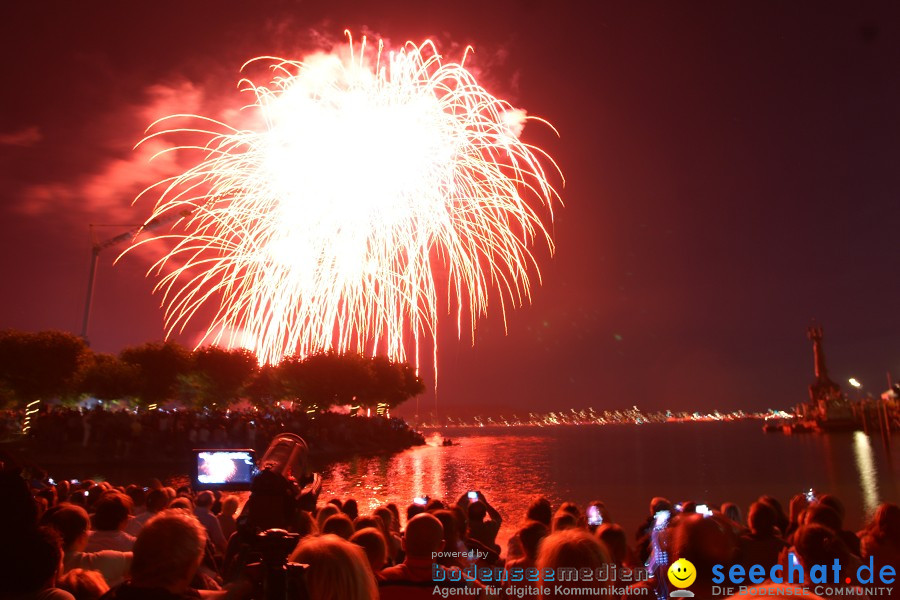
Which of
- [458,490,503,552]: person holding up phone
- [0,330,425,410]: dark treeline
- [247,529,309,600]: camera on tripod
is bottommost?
[458,490,503,552]: person holding up phone

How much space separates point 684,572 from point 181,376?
3057 inches

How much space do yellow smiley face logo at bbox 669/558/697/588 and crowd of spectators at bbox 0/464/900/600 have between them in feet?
0.13

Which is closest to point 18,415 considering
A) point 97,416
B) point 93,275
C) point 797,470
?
point 97,416

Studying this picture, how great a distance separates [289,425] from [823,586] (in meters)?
67.3

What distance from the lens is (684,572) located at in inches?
175

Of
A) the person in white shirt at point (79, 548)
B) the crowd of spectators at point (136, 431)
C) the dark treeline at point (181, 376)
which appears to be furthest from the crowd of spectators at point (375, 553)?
the dark treeline at point (181, 376)

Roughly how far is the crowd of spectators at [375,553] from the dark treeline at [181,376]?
202 ft

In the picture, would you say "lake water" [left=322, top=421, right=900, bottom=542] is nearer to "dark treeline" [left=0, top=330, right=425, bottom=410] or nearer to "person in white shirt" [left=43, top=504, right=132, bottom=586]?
"person in white shirt" [left=43, top=504, right=132, bottom=586]

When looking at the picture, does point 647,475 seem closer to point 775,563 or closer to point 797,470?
point 797,470

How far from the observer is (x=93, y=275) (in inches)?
3762

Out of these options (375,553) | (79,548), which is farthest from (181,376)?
(375,553)

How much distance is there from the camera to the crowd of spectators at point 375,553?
11.2 feet

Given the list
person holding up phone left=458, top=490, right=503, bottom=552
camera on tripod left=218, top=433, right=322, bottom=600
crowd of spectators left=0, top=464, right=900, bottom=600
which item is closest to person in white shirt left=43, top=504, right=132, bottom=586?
crowd of spectators left=0, top=464, right=900, bottom=600

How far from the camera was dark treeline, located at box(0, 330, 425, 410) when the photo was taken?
198ft
